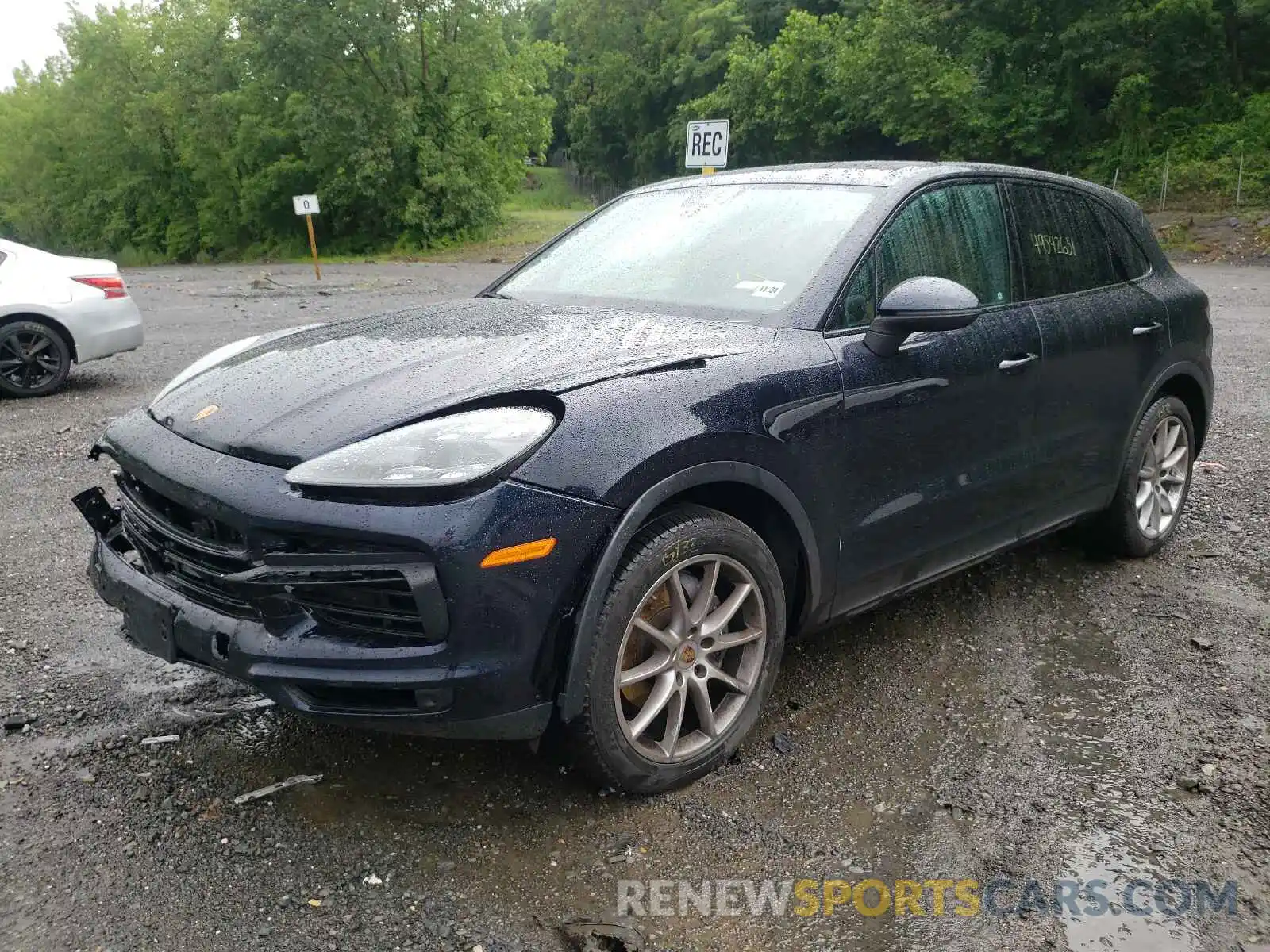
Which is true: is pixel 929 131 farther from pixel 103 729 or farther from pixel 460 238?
pixel 103 729

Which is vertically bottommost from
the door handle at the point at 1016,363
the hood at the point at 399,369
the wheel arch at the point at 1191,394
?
the wheel arch at the point at 1191,394

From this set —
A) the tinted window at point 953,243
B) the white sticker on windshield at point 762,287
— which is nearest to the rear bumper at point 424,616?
the white sticker on windshield at point 762,287

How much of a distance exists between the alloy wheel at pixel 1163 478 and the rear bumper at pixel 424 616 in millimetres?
3158

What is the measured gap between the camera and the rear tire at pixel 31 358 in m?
8.85

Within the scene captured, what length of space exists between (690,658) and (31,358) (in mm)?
8279

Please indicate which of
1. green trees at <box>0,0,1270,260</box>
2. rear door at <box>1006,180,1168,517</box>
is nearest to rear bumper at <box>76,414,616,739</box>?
rear door at <box>1006,180,1168,517</box>

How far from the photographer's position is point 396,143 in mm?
38844

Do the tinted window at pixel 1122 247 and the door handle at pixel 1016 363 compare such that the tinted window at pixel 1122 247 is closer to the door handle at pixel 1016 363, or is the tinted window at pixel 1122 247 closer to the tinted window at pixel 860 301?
the door handle at pixel 1016 363

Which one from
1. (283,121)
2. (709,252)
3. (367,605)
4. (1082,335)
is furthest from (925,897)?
(283,121)

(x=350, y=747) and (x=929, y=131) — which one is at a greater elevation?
(x=929, y=131)

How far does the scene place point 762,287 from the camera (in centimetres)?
335

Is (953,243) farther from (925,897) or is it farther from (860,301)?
(925,897)

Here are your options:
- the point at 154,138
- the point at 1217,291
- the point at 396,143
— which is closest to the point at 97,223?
the point at 154,138

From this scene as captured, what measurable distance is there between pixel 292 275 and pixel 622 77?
51564mm
